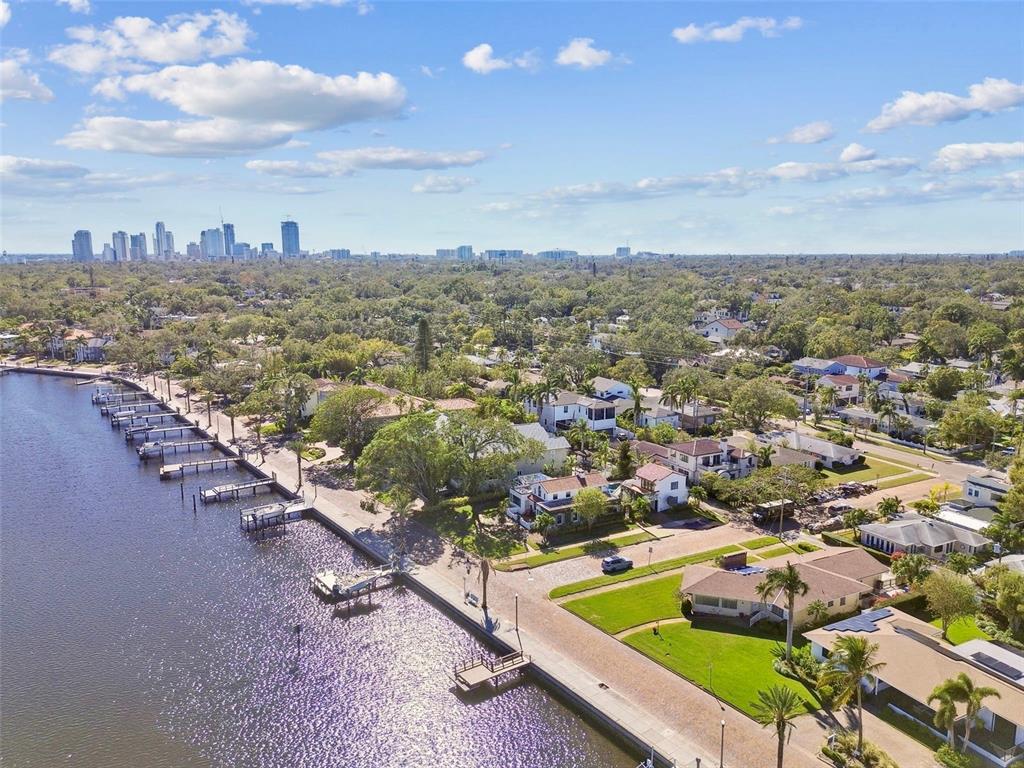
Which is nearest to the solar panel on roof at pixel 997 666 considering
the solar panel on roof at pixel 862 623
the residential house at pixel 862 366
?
the solar panel on roof at pixel 862 623

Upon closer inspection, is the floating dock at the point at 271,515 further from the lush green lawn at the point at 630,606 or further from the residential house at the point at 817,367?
the residential house at the point at 817,367

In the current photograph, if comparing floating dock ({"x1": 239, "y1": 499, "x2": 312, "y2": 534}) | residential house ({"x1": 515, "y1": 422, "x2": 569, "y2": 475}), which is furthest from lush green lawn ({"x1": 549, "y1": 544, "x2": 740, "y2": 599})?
floating dock ({"x1": 239, "y1": 499, "x2": 312, "y2": 534})

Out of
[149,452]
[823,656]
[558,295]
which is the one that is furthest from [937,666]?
[558,295]

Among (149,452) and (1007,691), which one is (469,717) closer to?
(1007,691)

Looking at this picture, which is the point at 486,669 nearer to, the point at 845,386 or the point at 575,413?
the point at 575,413

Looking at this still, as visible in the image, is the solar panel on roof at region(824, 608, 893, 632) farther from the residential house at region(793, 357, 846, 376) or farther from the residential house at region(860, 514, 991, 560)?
the residential house at region(793, 357, 846, 376)

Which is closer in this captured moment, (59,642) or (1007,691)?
(1007,691)

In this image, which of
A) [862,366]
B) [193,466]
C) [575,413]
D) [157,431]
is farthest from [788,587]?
[862,366]
